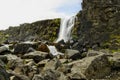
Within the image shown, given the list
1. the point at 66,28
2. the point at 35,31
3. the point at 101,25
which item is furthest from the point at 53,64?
the point at 35,31

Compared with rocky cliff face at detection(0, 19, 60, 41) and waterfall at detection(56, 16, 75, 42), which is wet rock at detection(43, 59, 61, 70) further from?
rocky cliff face at detection(0, 19, 60, 41)

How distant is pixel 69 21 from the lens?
90.6 m

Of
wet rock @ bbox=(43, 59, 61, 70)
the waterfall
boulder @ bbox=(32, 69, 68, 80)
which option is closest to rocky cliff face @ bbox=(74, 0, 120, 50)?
the waterfall

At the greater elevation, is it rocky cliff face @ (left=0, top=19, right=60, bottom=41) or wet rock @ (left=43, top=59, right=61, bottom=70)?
wet rock @ (left=43, top=59, right=61, bottom=70)

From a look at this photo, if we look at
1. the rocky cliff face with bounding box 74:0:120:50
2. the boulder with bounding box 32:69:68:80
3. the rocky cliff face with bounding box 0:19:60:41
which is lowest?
the rocky cliff face with bounding box 0:19:60:41

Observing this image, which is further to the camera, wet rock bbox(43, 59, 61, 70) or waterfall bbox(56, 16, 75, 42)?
waterfall bbox(56, 16, 75, 42)

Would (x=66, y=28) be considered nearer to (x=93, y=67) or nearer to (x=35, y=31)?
(x=35, y=31)

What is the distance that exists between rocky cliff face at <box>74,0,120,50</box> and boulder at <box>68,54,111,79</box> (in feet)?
110

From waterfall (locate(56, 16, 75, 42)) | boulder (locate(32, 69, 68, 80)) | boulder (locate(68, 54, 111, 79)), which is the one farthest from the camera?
waterfall (locate(56, 16, 75, 42))

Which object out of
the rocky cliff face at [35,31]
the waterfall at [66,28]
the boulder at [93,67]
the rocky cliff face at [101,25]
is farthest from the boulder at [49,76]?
the rocky cliff face at [35,31]

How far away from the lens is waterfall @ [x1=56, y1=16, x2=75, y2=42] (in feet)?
283

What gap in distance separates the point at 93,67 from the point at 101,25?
4268 centimetres

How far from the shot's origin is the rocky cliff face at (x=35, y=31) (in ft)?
328

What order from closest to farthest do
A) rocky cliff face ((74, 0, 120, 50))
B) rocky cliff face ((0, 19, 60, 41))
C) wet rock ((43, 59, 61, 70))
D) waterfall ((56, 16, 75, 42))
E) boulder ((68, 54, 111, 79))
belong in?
1. boulder ((68, 54, 111, 79))
2. wet rock ((43, 59, 61, 70))
3. rocky cliff face ((74, 0, 120, 50))
4. waterfall ((56, 16, 75, 42))
5. rocky cliff face ((0, 19, 60, 41))
